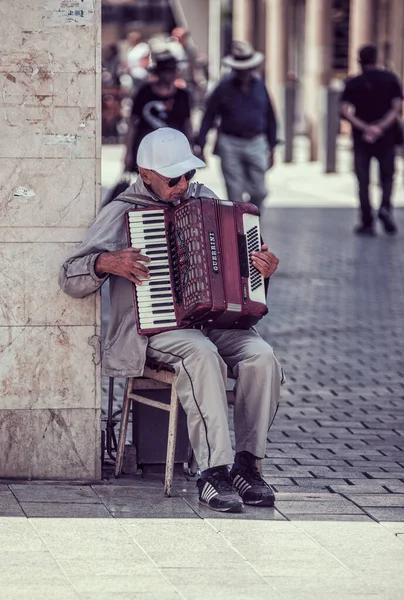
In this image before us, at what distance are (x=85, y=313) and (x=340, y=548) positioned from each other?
1.39 metres

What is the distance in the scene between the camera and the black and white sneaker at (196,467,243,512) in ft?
17.9

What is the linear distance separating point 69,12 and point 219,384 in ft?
4.83

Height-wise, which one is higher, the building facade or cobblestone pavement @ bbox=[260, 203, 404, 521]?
the building facade

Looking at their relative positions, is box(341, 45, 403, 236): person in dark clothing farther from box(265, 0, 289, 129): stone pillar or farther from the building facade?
box(265, 0, 289, 129): stone pillar

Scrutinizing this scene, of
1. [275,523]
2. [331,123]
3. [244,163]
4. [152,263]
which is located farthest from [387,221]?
[275,523]

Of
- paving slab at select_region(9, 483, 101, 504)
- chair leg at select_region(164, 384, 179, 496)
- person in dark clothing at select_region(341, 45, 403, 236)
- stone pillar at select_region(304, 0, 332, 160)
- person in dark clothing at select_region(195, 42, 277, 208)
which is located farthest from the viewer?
stone pillar at select_region(304, 0, 332, 160)

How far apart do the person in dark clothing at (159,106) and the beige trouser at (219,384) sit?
19.5 feet

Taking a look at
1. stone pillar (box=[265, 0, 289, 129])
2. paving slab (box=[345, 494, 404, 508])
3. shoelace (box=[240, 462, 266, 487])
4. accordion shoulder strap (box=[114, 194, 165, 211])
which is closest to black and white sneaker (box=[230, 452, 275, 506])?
shoelace (box=[240, 462, 266, 487])

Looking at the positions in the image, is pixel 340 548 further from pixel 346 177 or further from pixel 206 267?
pixel 346 177

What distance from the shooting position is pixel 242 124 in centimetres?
1234

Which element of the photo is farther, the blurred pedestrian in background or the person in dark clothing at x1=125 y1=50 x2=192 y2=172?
the blurred pedestrian in background

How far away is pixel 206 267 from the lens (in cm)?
553

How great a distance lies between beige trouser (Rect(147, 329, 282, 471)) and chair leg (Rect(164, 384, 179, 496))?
6 cm

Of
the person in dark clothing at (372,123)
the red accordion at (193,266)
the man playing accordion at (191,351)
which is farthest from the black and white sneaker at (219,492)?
the person in dark clothing at (372,123)
